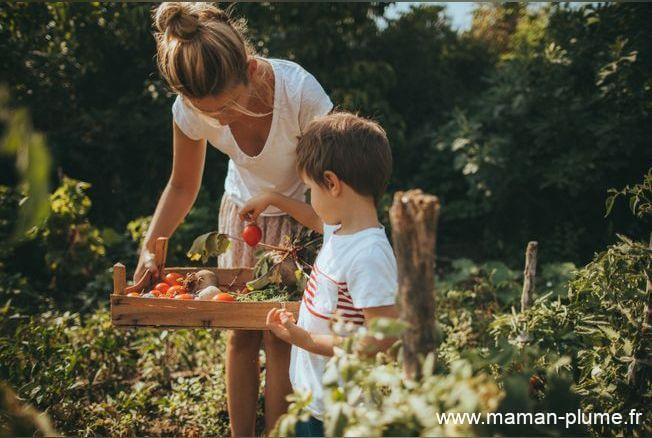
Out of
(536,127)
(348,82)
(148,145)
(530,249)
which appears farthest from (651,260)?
(148,145)

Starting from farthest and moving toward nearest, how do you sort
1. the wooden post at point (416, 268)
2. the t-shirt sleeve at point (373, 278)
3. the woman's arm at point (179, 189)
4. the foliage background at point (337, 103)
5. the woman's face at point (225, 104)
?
the foliage background at point (337, 103) → the woman's arm at point (179, 189) → the woman's face at point (225, 104) → the t-shirt sleeve at point (373, 278) → the wooden post at point (416, 268)

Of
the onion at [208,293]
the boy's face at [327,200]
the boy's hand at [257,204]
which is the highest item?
the boy's hand at [257,204]

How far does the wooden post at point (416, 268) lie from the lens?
1261 millimetres

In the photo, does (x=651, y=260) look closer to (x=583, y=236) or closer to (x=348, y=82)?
(x=583, y=236)

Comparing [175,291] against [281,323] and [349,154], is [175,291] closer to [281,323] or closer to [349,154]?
[281,323]

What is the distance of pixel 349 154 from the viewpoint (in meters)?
1.72

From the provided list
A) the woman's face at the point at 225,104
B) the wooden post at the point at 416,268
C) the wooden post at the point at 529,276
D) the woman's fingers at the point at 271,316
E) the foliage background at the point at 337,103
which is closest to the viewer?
the wooden post at the point at 416,268

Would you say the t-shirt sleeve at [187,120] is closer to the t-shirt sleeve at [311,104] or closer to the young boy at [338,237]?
the t-shirt sleeve at [311,104]

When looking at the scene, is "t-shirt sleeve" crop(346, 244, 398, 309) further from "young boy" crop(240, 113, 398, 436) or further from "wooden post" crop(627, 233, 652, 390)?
"wooden post" crop(627, 233, 652, 390)

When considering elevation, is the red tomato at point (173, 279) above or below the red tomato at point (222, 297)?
above

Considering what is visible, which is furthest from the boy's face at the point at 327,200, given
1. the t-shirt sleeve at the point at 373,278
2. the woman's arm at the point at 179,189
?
the woman's arm at the point at 179,189

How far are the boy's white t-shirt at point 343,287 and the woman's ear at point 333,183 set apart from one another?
0.12 m

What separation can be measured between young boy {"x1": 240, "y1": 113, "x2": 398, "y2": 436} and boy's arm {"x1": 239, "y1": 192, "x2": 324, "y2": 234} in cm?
31

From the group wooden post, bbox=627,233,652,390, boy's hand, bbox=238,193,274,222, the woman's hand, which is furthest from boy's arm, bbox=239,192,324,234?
wooden post, bbox=627,233,652,390
